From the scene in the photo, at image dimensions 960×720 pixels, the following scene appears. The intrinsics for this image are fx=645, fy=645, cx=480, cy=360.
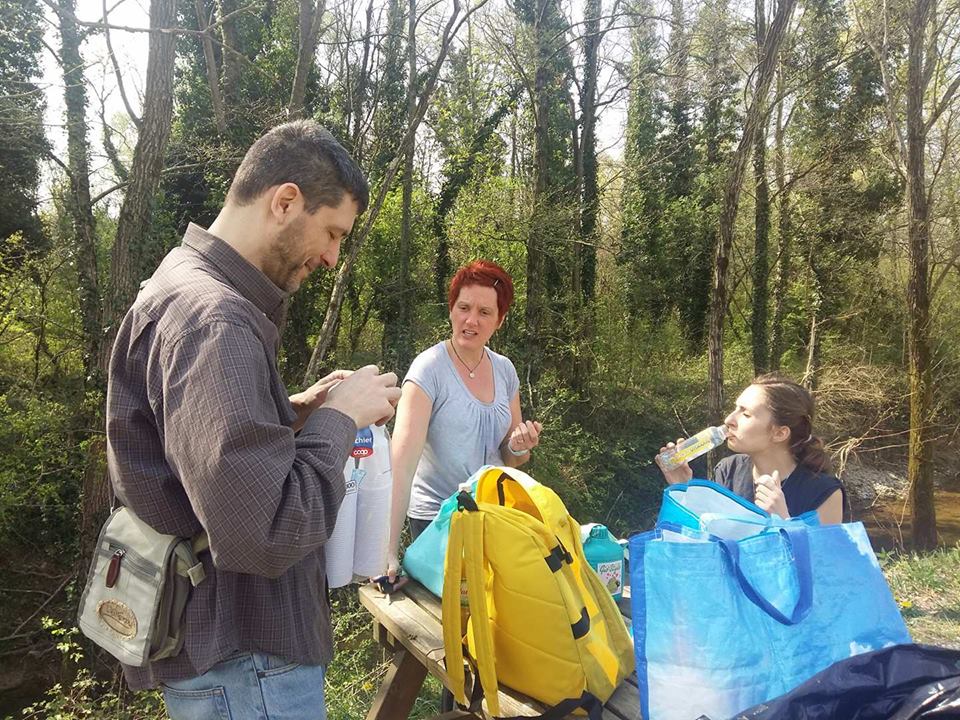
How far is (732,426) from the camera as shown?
8.93 ft

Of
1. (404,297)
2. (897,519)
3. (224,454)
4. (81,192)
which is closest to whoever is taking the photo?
(224,454)

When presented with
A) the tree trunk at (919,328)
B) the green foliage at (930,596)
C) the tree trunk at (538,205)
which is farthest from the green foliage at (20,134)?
the tree trunk at (919,328)

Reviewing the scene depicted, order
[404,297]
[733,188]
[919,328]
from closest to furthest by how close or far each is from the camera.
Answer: [733,188] → [919,328] → [404,297]

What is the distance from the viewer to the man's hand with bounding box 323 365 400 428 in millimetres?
1313

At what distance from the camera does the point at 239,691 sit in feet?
4.05

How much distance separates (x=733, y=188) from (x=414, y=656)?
28.0 ft

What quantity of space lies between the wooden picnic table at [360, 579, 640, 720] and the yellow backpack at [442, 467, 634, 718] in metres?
0.04

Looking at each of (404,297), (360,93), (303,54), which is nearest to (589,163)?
(404,297)

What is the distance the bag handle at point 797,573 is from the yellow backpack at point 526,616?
1.24ft

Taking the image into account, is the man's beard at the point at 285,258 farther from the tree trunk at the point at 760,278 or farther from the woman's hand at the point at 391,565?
the tree trunk at the point at 760,278

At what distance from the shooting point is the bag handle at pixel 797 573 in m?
1.30

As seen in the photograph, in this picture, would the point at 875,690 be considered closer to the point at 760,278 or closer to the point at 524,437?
the point at 524,437

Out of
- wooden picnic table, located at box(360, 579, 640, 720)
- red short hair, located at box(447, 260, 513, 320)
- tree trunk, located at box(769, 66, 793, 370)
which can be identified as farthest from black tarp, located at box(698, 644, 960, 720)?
tree trunk, located at box(769, 66, 793, 370)

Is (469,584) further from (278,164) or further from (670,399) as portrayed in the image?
(670,399)
